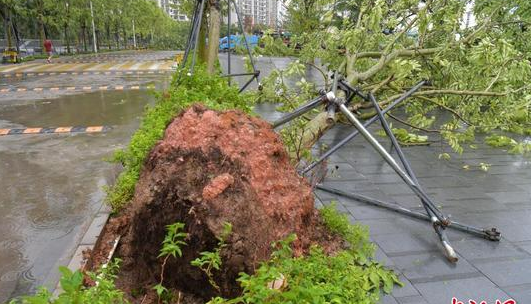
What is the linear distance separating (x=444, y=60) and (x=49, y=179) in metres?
5.47

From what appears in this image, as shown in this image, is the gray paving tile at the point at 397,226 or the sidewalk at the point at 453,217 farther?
the gray paving tile at the point at 397,226

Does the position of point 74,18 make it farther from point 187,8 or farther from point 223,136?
point 223,136

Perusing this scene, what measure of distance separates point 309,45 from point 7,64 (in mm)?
21734

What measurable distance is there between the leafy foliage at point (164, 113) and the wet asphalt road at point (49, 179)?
0.63 m

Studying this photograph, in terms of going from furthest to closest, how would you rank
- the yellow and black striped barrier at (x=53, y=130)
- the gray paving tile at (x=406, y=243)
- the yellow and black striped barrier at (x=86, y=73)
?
the yellow and black striped barrier at (x=86, y=73) → the yellow and black striped barrier at (x=53, y=130) → the gray paving tile at (x=406, y=243)

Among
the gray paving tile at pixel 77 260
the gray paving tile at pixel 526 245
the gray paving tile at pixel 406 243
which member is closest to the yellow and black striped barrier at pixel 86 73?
the gray paving tile at pixel 77 260

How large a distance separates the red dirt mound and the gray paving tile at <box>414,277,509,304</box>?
2.67 ft

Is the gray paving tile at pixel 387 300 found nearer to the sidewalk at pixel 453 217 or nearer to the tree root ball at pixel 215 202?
the sidewalk at pixel 453 217

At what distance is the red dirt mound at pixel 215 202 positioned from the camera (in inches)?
107

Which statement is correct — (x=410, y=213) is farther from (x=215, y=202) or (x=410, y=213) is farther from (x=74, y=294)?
(x=74, y=294)

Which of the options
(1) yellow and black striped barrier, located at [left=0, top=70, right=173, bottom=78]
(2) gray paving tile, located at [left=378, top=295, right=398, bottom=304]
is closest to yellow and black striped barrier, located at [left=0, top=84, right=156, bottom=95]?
(1) yellow and black striped barrier, located at [left=0, top=70, right=173, bottom=78]

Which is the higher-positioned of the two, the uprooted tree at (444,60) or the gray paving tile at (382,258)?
the uprooted tree at (444,60)

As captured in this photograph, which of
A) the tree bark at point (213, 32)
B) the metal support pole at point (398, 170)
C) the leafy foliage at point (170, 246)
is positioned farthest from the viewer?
the tree bark at point (213, 32)

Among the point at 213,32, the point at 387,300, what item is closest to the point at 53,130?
the point at 213,32
